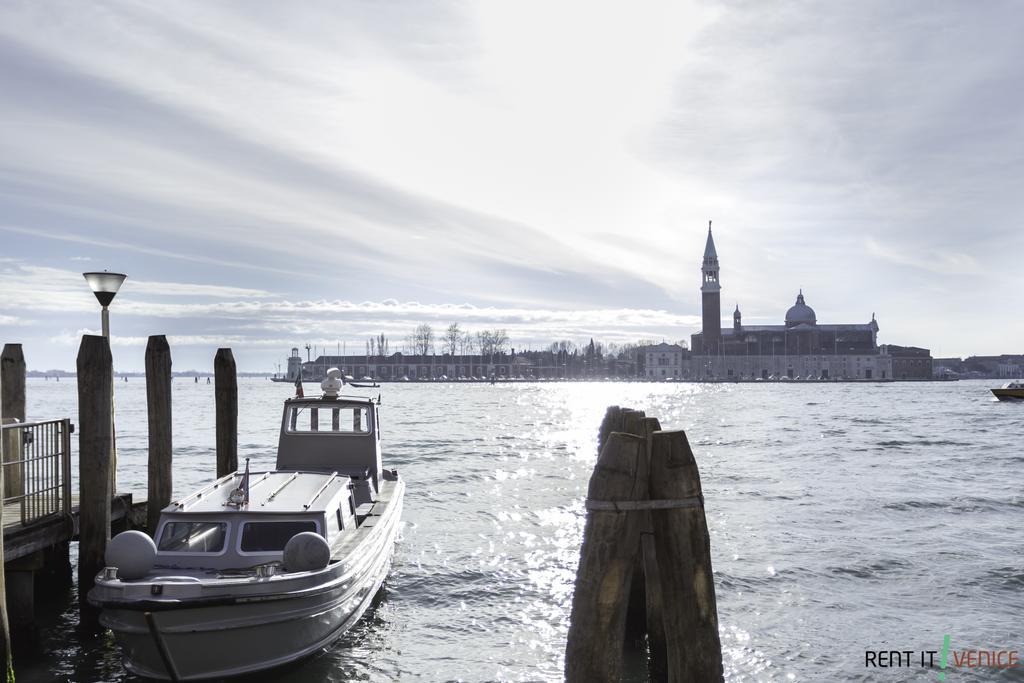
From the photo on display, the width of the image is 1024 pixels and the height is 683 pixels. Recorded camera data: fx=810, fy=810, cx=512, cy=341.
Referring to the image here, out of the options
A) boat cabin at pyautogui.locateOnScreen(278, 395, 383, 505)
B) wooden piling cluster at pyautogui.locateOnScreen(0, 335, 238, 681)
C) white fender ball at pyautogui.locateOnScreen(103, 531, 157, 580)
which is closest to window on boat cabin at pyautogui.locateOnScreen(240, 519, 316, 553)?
white fender ball at pyautogui.locateOnScreen(103, 531, 157, 580)

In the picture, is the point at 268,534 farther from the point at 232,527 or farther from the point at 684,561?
the point at 684,561

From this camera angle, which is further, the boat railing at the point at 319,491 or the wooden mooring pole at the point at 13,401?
the wooden mooring pole at the point at 13,401

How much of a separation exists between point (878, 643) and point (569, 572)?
16.8 ft

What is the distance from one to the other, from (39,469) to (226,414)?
12.4ft

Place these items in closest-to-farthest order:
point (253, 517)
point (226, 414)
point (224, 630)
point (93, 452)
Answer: point (224, 630) < point (253, 517) < point (93, 452) < point (226, 414)

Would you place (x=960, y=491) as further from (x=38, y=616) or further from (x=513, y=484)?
(x=38, y=616)

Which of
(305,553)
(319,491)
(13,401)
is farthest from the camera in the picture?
(13,401)

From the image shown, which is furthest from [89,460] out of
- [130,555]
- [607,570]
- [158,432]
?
[607,570]

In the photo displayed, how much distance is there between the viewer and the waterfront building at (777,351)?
590 ft

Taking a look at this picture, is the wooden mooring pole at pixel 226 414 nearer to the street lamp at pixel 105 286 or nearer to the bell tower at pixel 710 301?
the street lamp at pixel 105 286

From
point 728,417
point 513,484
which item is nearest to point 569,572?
point 513,484

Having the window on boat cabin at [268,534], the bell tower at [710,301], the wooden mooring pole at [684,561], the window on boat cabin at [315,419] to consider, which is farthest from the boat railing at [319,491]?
the bell tower at [710,301]

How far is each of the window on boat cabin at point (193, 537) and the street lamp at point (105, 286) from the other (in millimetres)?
3795

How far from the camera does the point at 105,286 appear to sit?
1181 centimetres
